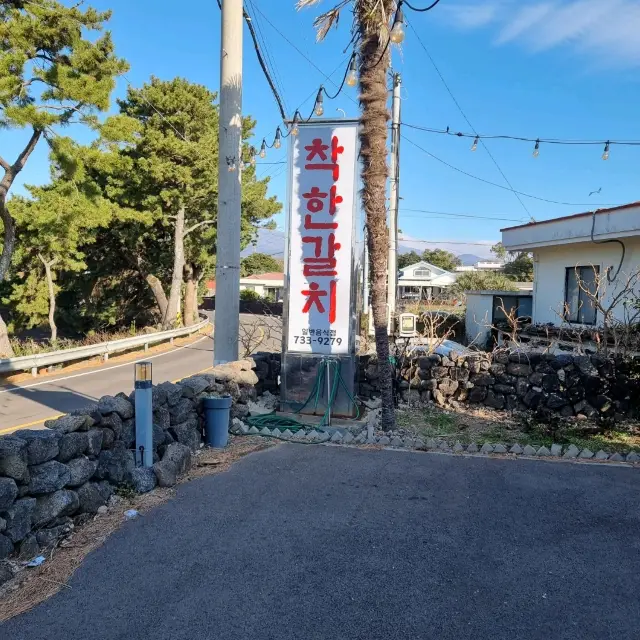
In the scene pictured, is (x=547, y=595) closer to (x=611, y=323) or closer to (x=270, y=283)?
(x=611, y=323)

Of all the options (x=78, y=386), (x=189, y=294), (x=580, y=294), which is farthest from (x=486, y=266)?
(x=78, y=386)

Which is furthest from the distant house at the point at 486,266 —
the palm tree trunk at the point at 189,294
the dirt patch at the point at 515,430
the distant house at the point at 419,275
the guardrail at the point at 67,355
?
the dirt patch at the point at 515,430

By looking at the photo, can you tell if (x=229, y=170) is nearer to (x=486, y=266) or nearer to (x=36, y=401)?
(x=36, y=401)

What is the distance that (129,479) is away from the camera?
17.8ft

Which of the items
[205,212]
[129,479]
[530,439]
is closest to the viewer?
[129,479]

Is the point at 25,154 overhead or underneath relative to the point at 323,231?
overhead

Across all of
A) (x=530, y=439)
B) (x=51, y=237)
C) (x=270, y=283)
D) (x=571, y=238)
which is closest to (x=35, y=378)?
(x=51, y=237)

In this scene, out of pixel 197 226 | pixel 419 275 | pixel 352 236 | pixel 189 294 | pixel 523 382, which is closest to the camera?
pixel 352 236

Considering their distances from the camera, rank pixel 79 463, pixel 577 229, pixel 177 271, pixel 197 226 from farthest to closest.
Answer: pixel 197 226 → pixel 177 271 → pixel 577 229 → pixel 79 463

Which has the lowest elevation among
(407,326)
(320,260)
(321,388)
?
(321,388)

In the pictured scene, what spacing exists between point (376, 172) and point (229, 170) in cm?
269

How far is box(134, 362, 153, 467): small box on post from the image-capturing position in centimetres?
577

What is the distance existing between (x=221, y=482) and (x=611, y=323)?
292 inches

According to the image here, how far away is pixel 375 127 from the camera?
26.0ft
